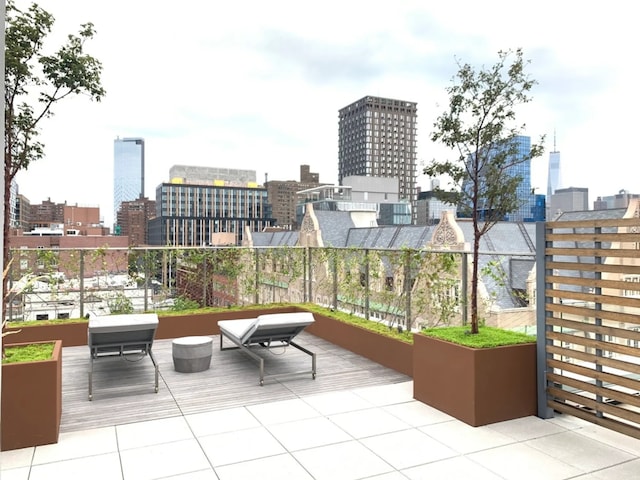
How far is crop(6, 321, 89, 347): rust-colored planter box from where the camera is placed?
21.6 ft

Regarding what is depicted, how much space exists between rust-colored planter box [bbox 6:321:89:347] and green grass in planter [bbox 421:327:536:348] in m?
4.91

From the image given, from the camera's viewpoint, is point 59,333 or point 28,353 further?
point 59,333

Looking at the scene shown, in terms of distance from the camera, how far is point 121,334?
5.15m

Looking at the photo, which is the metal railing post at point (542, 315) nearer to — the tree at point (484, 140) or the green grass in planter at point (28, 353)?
the tree at point (484, 140)

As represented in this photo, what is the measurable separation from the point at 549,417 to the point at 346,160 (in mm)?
132886

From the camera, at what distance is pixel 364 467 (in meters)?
3.20

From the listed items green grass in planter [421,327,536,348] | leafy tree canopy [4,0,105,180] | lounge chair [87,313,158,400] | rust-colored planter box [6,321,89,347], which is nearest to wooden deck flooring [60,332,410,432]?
rust-colored planter box [6,321,89,347]

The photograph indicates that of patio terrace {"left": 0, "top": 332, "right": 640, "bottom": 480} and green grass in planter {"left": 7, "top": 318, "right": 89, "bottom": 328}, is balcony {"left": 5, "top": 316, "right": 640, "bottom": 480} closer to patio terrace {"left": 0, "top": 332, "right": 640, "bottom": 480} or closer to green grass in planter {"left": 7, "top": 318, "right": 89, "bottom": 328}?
patio terrace {"left": 0, "top": 332, "right": 640, "bottom": 480}

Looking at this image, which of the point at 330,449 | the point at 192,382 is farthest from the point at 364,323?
the point at 330,449

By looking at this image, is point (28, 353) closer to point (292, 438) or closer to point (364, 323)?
point (292, 438)

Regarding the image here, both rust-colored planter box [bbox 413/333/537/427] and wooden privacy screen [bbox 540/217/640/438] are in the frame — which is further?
rust-colored planter box [bbox 413/333/537/427]

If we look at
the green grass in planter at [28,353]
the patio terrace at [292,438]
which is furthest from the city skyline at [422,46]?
the patio terrace at [292,438]

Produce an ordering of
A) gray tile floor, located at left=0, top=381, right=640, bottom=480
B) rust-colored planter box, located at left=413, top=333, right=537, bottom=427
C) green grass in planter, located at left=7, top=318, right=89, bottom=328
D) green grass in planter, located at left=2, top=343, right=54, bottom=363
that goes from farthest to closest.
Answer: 1. green grass in planter, located at left=7, top=318, right=89, bottom=328
2. rust-colored planter box, located at left=413, top=333, right=537, bottom=427
3. green grass in planter, located at left=2, top=343, right=54, bottom=363
4. gray tile floor, located at left=0, top=381, right=640, bottom=480

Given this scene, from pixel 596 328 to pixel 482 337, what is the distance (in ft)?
3.10
